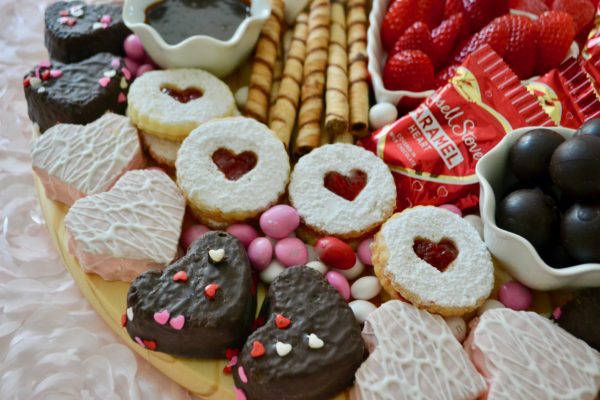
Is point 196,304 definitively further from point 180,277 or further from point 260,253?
point 260,253

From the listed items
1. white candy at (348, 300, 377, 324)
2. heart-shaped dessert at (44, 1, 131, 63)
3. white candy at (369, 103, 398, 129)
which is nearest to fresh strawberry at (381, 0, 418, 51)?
white candy at (369, 103, 398, 129)

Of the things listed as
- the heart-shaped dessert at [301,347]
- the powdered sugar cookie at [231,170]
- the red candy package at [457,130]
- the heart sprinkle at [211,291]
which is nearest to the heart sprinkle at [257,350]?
the heart-shaped dessert at [301,347]

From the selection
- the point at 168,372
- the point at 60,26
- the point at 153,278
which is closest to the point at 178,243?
the point at 153,278

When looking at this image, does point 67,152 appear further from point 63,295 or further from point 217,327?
point 217,327

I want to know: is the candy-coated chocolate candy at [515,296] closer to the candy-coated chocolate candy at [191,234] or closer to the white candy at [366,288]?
the white candy at [366,288]

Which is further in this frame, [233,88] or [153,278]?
[233,88]
